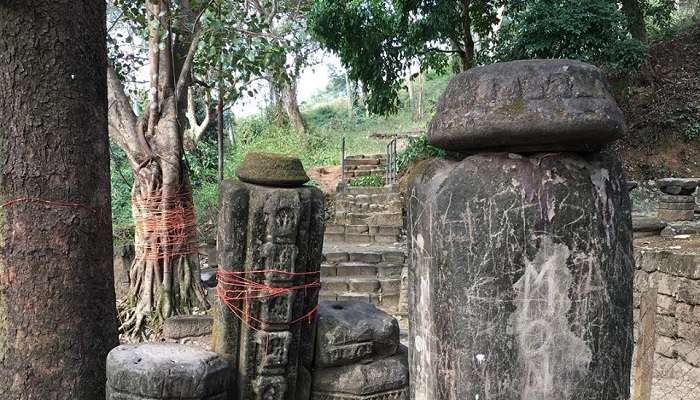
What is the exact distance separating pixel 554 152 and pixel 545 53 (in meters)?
8.24

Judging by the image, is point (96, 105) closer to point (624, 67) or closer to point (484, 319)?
point (484, 319)

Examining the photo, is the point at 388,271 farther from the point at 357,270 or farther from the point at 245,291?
the point at 245,291

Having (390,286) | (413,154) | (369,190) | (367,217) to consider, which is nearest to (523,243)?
(390,286)

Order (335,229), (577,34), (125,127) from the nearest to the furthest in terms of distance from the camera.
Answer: (125,127)
(577,34)
(335,229)

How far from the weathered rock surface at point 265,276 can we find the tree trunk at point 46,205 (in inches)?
28.4

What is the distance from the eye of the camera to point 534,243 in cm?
158

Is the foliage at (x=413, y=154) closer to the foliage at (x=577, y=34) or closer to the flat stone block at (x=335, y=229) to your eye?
the flat stone block at (x=335, y=229)

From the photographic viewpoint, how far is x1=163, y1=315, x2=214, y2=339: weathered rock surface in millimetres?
4906

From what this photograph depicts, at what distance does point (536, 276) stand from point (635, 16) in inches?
506

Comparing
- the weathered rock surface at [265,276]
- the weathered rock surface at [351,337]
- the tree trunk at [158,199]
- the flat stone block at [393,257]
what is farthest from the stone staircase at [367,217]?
the weathered rock surface at [265,276]

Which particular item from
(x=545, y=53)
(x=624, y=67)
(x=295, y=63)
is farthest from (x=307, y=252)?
(x=624, y=67)

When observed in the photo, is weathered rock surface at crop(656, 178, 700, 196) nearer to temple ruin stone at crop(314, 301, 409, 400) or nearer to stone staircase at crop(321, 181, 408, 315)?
stone staircase at crop(321, 181, 408, 315)

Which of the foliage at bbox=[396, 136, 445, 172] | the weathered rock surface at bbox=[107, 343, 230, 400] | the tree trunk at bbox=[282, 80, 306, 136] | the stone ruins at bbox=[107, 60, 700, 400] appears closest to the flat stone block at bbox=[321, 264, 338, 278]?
the foliage at bbox=[396, 136, 445, 172]

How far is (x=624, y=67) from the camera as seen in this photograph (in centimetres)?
925
